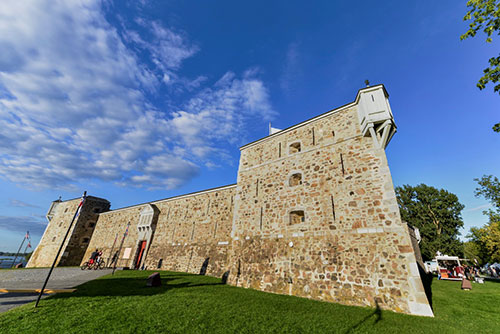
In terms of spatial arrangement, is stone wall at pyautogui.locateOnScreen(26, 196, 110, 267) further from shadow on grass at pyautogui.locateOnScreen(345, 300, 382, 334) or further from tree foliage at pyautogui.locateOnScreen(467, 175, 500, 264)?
tree foliage at pyautogui.locateOnScreen(467, 175, 500, 264)

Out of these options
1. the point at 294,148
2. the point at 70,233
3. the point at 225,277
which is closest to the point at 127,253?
the point at 70,233

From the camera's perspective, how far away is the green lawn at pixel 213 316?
15.8 feet

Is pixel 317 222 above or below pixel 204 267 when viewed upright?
above

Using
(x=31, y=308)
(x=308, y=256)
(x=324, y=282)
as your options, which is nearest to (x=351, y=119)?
(x=308, y=256)

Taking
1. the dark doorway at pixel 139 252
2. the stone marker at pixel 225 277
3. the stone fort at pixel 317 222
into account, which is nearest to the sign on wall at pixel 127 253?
the dark doorway at pixel 139 252

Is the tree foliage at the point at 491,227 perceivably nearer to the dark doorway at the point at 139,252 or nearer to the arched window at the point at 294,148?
the arched window at the point at 294,148

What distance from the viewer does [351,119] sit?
404 inches

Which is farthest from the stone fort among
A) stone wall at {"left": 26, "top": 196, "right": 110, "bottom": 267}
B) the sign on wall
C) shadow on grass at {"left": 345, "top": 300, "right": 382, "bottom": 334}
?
stone wall at {"left": 26, "top": 196, "right": 110, "bottom": 267}

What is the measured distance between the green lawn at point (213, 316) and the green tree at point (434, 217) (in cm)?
2305

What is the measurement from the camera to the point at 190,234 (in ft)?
54.0

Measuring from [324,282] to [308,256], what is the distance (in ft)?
3.94

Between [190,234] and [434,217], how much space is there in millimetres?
32588

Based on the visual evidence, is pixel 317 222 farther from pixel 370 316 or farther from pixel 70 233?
pixel 70 233

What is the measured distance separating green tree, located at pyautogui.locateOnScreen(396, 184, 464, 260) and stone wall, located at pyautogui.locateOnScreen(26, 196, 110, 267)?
44.8 metres
